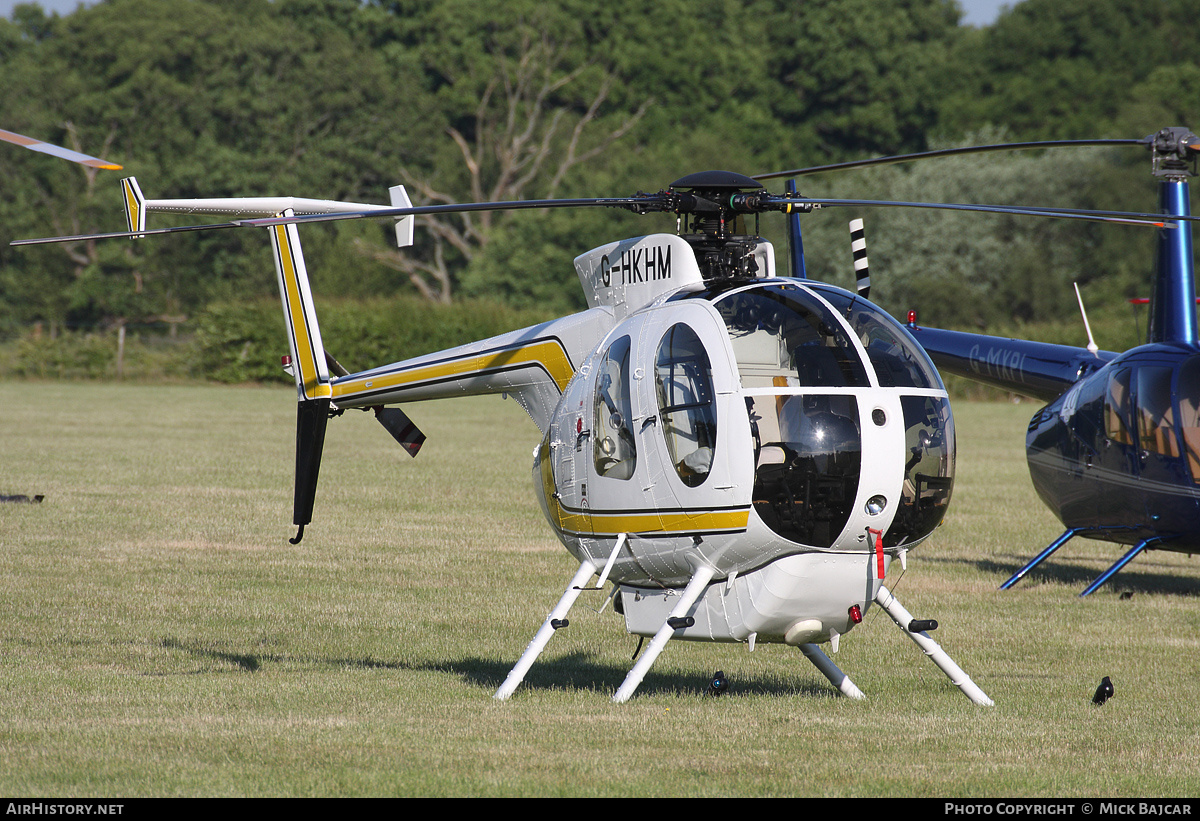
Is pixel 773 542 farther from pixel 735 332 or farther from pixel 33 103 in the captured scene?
pixel 33 103

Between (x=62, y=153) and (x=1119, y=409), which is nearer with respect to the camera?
(x=62, y=153)

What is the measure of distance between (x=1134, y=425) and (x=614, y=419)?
6025 mm

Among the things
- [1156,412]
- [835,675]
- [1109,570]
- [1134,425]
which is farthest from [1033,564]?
[835,675]

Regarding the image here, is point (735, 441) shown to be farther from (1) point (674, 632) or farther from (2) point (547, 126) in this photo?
(2) point (547, 126)

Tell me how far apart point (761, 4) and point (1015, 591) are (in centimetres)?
6839

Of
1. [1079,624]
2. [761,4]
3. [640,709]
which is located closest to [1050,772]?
[640,709]

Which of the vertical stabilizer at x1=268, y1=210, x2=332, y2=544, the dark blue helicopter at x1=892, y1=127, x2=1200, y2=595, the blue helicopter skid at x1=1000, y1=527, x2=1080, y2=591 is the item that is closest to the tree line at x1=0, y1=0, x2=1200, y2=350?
the dark blue helicopter at x1=892, y1=127, x2=1200, y2=595

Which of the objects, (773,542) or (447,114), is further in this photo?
(447,114)

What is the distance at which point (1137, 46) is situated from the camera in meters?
67.5

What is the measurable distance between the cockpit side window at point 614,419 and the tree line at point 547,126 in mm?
46374

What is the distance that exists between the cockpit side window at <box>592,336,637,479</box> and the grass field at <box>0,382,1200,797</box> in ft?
4.14

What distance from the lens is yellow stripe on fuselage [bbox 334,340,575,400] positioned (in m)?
8.12

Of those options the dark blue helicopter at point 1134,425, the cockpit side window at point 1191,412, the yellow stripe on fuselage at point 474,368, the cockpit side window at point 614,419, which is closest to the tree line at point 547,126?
the dark blue helicopter at point 1134,425

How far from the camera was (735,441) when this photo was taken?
650 cm
